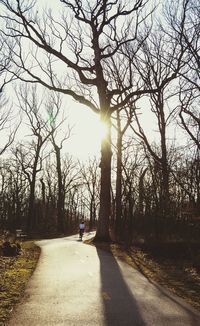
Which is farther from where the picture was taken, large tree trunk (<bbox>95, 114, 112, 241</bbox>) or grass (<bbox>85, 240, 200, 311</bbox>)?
large tree trunk (<bbox>95, 114, 112, 241</bbox>)

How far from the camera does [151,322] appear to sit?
5945mm

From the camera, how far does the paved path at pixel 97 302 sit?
6.00 meters

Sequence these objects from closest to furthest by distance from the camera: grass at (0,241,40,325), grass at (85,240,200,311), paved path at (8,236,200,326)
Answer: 1. paved path at (8,236,200,326)
2. grass at (0,241,40,325)
3. grass at (85,240,200,311)

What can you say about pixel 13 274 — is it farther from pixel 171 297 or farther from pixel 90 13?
pixel 90 13

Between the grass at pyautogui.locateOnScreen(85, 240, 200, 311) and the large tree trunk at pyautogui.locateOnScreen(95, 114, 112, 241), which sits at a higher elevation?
the large tree trunk at pyautogui.locateOnScreen(95, 114, 112, 241)

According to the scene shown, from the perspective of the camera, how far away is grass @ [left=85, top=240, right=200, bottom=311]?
958cm

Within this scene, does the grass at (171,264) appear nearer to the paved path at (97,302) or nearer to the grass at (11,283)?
the paved path at (97,302)

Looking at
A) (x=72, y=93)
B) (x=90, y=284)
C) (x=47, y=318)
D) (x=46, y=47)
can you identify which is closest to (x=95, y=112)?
(x=72, y=93)

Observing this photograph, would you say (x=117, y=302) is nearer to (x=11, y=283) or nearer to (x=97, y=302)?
(x=97, y=302)

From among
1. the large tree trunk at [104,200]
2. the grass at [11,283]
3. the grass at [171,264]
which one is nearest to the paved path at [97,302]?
the grass at [11,283]

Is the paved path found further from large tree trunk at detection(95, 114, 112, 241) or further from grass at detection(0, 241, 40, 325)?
large tree trunk at detection(95, 114, 112, 241)

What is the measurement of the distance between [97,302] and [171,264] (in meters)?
8.85

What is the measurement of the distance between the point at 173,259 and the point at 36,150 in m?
28.5

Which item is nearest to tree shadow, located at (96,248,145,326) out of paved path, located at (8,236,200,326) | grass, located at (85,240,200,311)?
paved path, located at (8,236,200,326)
